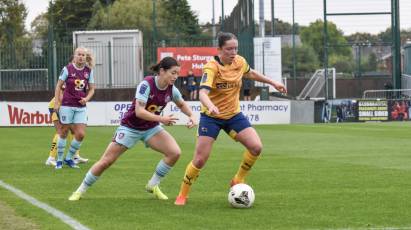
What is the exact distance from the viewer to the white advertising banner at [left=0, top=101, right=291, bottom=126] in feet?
119

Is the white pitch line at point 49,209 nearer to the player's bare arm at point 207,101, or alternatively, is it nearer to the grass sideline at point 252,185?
the grass sideline at point 252,185

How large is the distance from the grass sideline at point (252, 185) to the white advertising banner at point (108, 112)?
48.3 feet

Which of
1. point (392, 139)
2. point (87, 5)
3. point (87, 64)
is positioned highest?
point (87, 5)

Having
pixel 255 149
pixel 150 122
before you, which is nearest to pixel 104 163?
pixel 150 122

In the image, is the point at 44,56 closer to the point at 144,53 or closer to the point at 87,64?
the point at 144,53

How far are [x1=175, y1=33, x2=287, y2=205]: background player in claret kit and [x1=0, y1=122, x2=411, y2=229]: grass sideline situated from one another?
0.51 m

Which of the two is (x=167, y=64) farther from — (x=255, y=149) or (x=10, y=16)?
(x=10, y=16)

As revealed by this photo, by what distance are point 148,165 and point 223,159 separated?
6.27 ft

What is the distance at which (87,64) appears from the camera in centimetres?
1557

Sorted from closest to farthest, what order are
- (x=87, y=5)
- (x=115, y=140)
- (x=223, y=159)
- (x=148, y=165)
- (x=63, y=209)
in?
(x=63, y=209)
(x=115, y=140)
(x=148, y=165)
(x=223, y=159)
(x=87, y=5)

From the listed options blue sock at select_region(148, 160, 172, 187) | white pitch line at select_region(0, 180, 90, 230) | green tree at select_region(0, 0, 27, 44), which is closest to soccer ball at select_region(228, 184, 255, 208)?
blue sock at select_region(148, 160, 172, 187)

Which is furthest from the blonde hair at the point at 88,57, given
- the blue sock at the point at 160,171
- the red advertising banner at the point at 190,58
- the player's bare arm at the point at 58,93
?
the red advertising banner at the point at 190,58

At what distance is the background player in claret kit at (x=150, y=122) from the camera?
10477mm

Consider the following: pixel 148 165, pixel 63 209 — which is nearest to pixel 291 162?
pixel 148 165
